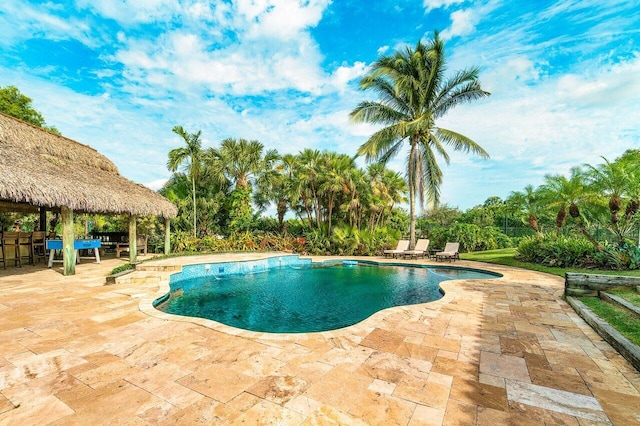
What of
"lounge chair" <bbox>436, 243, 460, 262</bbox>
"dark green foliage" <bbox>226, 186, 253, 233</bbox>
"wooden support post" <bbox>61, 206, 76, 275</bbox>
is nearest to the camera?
"wooden support post" <bbox>61, 206, 76, 275</bbox>

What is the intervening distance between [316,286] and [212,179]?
42.7ft

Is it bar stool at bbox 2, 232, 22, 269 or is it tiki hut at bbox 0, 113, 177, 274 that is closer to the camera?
tiki hut at bbox 0, 113, 177, 274

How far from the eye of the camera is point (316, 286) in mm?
8297

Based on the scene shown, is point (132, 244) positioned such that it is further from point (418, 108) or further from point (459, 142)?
point (459, 142)

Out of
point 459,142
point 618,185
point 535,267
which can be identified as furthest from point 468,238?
point 618,185

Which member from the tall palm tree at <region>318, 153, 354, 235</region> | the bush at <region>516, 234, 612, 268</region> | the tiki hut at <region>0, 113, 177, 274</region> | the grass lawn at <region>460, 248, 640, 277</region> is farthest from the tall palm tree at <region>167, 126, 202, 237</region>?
the bush at <region>516, 234, 612, 268</region>

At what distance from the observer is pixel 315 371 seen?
2.77 m

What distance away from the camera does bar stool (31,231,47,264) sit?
30.6 ft

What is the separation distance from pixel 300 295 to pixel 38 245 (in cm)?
954

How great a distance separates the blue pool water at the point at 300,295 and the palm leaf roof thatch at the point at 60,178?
130 inches

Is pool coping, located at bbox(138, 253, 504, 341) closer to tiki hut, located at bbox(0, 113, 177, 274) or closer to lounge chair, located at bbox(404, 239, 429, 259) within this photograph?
tiki hut, located at bbox(0, 113, 177, 274)

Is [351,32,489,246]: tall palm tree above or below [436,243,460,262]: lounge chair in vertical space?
above

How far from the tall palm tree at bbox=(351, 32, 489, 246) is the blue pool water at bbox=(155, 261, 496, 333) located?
5.05 meters

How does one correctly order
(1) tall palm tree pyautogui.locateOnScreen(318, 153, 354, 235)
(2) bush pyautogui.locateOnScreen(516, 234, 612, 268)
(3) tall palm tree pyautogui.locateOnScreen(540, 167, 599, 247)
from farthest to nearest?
(1) tall palm tree pyautogui.locateOnScreen(318, 153, 354, 235) → (3) tall palm tree pyautogui.locateOnScreen(540, 167, 599, 247) → (2) bush pyautogui.locateOnScreen(516, 234, 612, 268)
